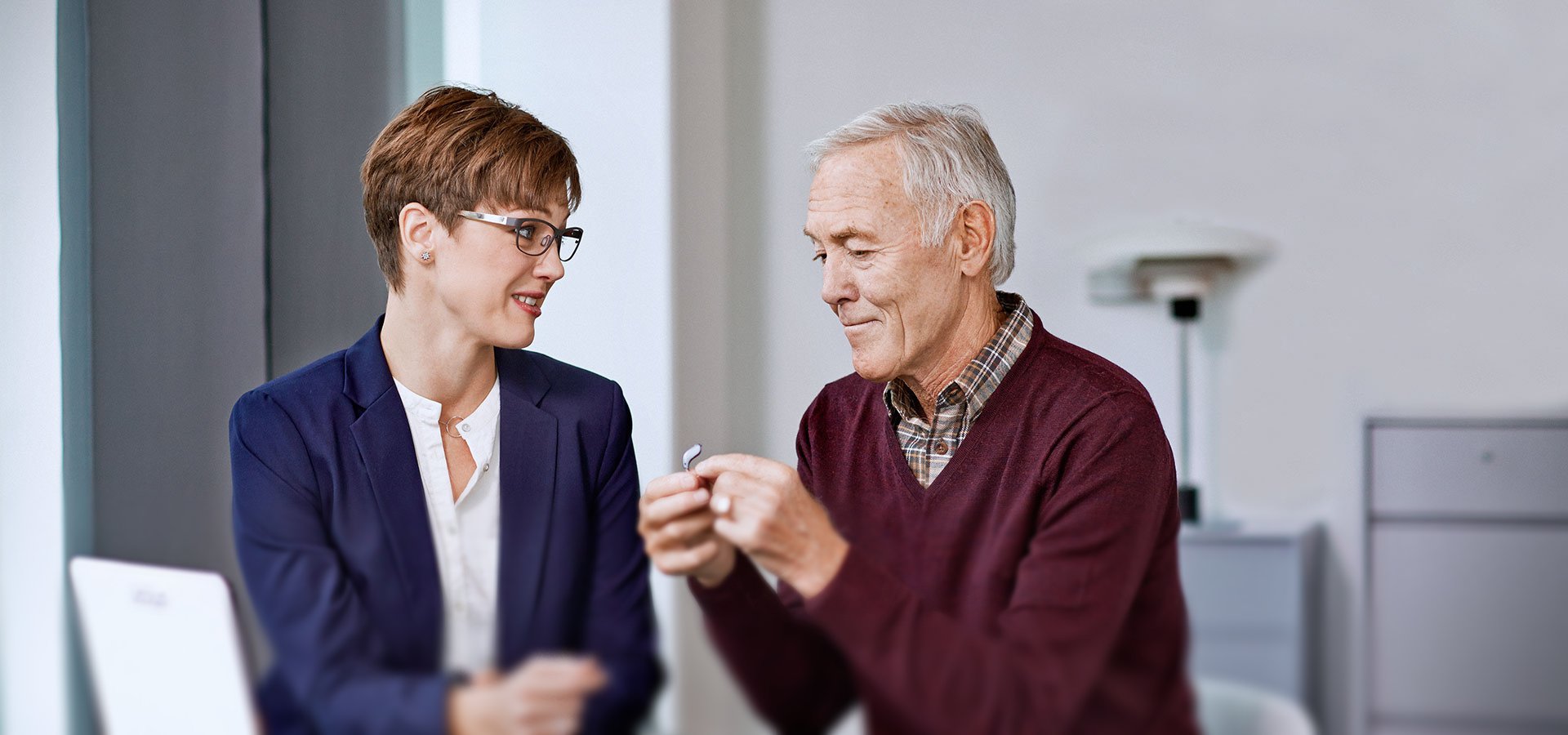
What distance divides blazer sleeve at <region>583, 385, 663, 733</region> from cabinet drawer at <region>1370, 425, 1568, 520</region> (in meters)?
1.06

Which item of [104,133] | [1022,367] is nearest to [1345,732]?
[1022,367]

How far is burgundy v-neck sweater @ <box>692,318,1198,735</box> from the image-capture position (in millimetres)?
634

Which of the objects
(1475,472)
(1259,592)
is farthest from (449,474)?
(1475,472)

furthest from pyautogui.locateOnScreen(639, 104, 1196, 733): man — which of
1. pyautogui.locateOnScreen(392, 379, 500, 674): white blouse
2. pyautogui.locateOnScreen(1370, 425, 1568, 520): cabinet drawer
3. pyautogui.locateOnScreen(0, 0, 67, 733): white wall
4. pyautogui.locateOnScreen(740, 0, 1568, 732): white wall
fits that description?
pyautogui.locateOnScreen(1370, 425, 1568, 520): cabinet drawer

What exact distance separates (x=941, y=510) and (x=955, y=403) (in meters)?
0.10

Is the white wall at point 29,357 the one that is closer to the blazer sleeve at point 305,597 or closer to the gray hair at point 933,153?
the blazer sleeve at point 305,597

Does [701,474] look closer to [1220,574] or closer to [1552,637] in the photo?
[1220,574]

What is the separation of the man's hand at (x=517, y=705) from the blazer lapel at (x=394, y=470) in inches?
2.4

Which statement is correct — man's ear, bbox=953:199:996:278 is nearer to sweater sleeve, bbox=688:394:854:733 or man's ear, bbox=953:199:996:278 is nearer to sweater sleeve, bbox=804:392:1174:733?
sweater sleeve, bbox=804:392:1174:733

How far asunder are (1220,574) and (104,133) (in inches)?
51.4

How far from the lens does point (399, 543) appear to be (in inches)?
25.2

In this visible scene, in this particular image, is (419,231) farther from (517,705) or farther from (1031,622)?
(1031,622)

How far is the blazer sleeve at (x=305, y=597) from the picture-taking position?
1.87 feet

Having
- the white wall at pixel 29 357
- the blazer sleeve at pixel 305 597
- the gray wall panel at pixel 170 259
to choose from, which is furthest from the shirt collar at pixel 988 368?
the white wall at pixel 29 357
